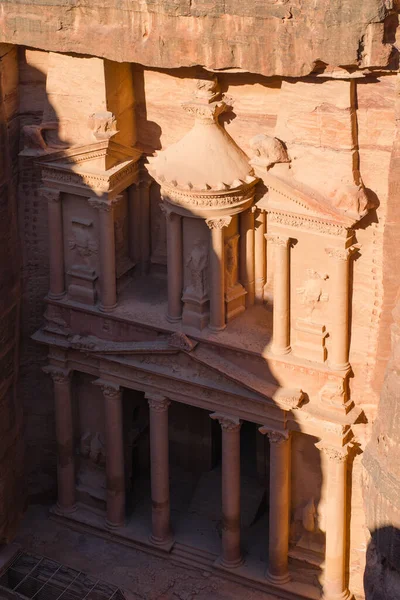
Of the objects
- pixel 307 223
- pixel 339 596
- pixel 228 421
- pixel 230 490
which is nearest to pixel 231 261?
pixel 307 223

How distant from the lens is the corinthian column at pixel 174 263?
25.0 m

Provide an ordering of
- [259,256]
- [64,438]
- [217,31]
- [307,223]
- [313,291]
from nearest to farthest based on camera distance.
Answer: [217,31]
[307,223]
[313,291]
[259,256]
[64,438]

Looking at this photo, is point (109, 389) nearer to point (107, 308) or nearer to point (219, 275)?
point (107, 308)

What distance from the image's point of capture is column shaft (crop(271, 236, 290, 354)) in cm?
2392

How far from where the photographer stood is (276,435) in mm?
25078

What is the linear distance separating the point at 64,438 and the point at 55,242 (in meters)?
4.26

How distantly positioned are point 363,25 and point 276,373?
22.5 ft

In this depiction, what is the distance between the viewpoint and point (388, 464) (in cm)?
1686

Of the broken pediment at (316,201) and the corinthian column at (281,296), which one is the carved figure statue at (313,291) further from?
the broken pediment at (316,201)

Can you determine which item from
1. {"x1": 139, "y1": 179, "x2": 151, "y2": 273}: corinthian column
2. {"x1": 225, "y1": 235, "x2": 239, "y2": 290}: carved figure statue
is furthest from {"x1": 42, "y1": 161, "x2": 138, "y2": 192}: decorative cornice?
{"x1": 225, "y1": 235, "x2": 239, "y2": 290}: carved figure statue

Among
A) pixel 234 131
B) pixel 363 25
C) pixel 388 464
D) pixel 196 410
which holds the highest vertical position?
pixel 363 25

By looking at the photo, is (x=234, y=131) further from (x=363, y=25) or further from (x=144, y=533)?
(x=144, y=533)

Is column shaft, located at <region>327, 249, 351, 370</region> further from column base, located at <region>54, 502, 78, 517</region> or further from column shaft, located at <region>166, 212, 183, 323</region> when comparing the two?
column base, located at <region>54, 502, 78, 517</region>

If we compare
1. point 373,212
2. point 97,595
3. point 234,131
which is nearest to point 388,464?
point 373,212
